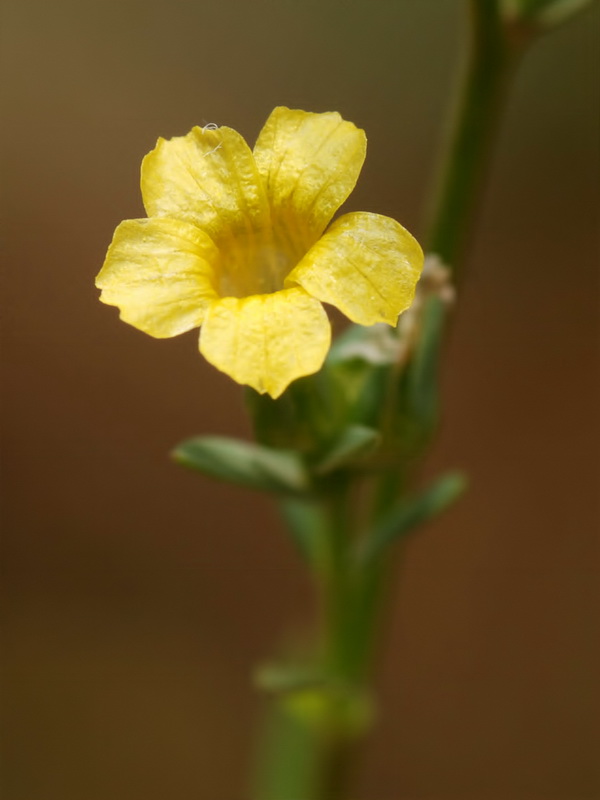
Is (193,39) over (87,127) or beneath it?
over

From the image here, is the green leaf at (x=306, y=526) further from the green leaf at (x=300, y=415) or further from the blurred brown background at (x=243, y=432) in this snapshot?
the blurred brown background at (x=243, y=432)

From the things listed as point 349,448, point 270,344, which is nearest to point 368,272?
point 270,344

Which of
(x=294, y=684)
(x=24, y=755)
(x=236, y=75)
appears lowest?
(x=24, y=755)

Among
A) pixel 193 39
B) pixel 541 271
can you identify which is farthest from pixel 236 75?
pixel 541 271

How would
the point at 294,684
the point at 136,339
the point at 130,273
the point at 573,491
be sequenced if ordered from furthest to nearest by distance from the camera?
1. the point at 573,491
2. the point at 136,339
3. the point at 294,684
4. the point at 130,273

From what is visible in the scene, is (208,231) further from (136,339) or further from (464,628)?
(464,628)

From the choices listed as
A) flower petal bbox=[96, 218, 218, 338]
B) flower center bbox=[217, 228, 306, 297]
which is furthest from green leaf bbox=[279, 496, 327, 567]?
flower petal bbox=[96, 218, 218, 338]

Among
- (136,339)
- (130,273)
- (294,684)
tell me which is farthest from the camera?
(136,339)

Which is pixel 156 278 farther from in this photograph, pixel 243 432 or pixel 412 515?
pixel 243 432
